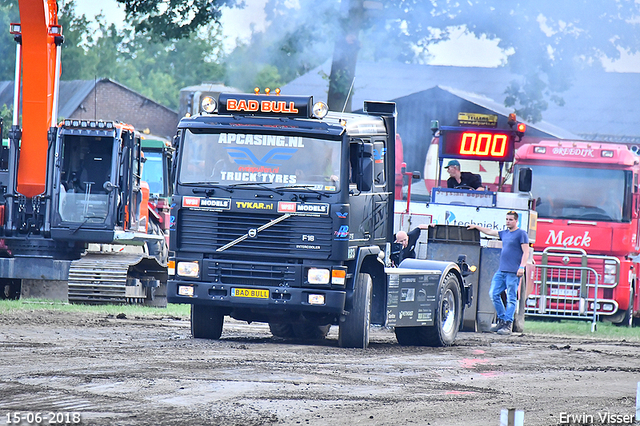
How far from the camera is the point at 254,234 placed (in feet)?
40.8

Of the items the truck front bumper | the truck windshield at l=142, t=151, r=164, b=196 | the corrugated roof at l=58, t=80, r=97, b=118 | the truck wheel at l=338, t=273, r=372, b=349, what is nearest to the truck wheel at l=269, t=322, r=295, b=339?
the truck wheel at l=338, t=273, r=372, b=349

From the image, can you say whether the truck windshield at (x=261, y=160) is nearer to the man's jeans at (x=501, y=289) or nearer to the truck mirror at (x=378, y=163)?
the truck mirror at (x=378, y=163)

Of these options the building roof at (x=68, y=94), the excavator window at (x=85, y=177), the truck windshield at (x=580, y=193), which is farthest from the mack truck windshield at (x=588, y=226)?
the building roof at (x=68, y=94)

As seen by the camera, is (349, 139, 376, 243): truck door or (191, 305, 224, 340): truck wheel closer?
(349, 139, 376, 243): truck door

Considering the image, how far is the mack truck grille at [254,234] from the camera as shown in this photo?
486 inches

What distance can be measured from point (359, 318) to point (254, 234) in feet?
5.34

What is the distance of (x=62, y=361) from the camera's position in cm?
1032

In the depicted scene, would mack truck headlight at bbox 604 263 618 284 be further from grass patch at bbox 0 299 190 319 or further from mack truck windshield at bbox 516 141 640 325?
grass patch at bbox 0 299 190 319

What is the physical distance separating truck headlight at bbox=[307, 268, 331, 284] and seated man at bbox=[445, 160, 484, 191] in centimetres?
704

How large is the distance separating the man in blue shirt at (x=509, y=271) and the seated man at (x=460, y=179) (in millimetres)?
2380

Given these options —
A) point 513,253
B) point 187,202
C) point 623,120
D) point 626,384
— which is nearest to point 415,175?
point 513,253

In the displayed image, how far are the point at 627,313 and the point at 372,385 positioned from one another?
41.9 feet

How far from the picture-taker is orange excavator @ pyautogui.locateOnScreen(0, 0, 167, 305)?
54.3 ft

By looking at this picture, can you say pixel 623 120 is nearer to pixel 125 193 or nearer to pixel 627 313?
pixel 627 313
